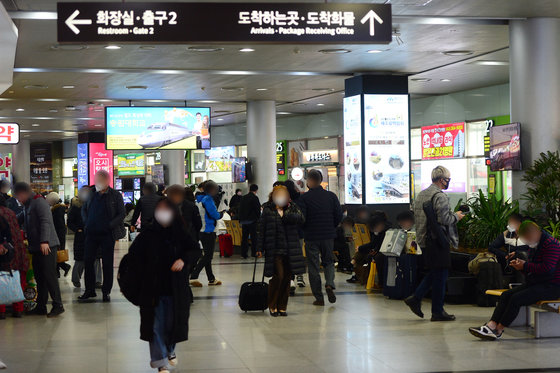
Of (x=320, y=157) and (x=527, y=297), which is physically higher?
(x=320, y=157)

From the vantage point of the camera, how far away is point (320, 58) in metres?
16.6

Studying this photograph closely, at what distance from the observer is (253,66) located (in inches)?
695

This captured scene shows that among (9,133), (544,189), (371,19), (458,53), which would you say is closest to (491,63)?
(458,53)

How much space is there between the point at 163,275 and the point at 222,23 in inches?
114

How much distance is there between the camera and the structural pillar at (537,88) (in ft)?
40.0

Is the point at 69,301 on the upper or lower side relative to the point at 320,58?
lower

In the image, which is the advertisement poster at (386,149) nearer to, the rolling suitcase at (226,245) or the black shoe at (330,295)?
the rolling suitcase at (226,245)

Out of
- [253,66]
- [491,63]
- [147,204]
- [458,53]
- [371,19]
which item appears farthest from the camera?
[491,63]

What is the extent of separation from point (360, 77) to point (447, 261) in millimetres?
9326

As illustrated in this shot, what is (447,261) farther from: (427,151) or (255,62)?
(427,151)

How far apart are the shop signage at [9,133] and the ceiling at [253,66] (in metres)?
1.11

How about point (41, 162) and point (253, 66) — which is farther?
point (41, 162)

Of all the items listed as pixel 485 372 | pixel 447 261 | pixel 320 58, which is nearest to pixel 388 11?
pixel 447 261

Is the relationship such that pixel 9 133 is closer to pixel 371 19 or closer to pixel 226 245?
pixel 226 245
